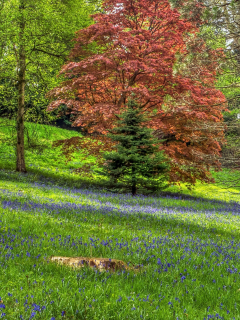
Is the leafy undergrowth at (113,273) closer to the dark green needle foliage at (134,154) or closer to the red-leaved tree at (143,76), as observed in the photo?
the dark green needle foliage at (134,154)

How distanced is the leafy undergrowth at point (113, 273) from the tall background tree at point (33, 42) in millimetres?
9384

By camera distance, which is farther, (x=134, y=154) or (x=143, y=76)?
(x=143, y=76)

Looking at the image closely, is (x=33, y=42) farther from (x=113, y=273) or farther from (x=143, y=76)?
(x=113, y=273)

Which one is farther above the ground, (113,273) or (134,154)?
(134,154)

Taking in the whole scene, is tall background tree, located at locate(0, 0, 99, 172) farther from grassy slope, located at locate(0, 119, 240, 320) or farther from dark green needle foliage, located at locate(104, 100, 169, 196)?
grassy slope, located at locate(0, 119, 240, 320)

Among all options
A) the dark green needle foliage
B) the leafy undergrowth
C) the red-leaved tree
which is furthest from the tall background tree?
the leafy undergrowth

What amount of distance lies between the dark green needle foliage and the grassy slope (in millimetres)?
5129

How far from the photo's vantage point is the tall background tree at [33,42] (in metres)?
13.5

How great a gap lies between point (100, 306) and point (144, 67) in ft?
36.3

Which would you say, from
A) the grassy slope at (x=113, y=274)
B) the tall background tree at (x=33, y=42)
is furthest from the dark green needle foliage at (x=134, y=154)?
the tall background tree at (x=33, y=42)

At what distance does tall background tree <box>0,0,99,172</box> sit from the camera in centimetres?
1349

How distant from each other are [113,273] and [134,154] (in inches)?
376

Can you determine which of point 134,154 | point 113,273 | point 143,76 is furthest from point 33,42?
point 113,273

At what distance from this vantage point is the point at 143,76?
14711 mm
